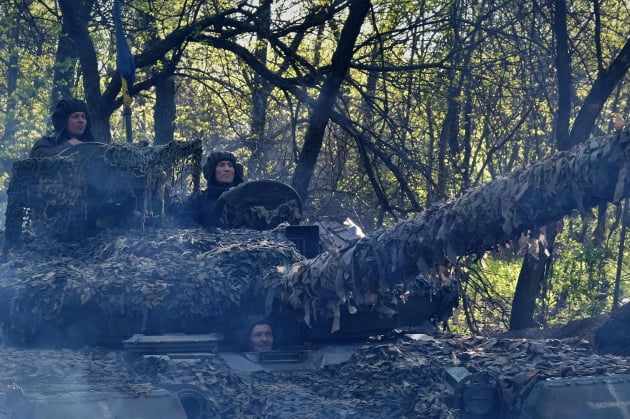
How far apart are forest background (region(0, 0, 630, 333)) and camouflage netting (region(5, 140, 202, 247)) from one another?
5.28 m

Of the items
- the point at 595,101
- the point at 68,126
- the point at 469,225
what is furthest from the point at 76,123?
the point at 595,101

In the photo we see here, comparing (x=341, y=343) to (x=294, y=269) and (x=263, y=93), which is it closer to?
(x=294, y=269)

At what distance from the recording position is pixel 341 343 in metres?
7.27

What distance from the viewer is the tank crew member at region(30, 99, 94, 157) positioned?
9.52m

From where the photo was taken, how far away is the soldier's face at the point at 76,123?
9.59 m

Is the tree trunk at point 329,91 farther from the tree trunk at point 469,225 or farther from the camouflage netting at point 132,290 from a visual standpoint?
the tree trunk at point 469,225

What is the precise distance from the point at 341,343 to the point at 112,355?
175 centimetres

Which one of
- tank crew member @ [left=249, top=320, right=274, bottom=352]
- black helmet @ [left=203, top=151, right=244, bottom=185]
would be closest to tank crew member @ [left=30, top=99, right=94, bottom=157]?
black helmet @ [left=203, top=151, right=244, bottom=185]

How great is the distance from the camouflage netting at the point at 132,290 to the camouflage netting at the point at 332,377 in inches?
16.6

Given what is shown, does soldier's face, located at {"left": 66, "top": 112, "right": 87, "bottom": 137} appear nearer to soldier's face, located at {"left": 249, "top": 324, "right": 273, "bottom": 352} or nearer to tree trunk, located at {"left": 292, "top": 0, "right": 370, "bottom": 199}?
soldier's face, located at {"left": 249, "top": 324, "right": 273, "bottom": 352}

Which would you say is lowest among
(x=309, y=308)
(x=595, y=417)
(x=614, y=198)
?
(x=595, y=417)

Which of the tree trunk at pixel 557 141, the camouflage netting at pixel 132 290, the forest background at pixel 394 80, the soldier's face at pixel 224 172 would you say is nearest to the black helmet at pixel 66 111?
the soldier's face at pixel 224 172

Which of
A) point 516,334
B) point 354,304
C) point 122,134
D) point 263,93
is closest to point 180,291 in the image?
point 354,304

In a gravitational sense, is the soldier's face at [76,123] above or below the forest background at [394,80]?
below
